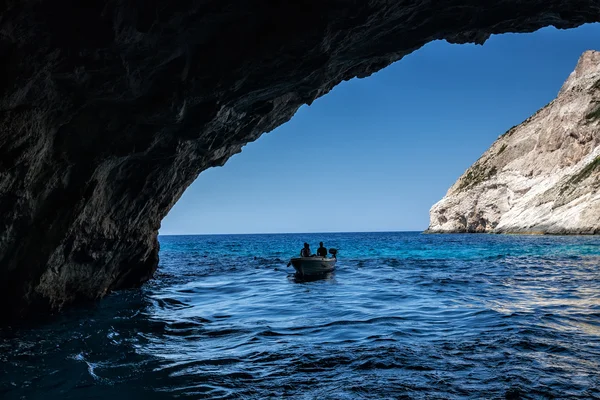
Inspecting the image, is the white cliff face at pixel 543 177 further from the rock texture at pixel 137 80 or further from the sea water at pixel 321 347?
the rock texture at pixel 137 80

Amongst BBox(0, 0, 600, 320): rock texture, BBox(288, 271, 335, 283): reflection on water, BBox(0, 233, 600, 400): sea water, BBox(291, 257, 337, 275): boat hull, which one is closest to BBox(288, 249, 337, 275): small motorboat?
BBox(291, 257, 337, 275): boat hull

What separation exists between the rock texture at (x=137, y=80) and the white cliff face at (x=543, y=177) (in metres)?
57.1

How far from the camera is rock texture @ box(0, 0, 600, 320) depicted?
6.58 meters

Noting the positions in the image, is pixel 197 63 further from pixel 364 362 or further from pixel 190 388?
pixel 364 362

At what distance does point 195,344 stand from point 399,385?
4.76m

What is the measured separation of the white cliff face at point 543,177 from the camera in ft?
202

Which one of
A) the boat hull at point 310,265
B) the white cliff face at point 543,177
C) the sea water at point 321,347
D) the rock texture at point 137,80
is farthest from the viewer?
the white cliff face at point 543,177

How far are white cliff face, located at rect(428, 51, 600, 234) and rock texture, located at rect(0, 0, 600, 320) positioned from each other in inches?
2249

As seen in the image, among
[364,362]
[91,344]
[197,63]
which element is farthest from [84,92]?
[364,362]

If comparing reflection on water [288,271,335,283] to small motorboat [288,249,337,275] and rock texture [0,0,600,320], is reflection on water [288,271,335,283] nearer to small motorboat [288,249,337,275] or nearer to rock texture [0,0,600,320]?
small motorboat [288,249,337,275]

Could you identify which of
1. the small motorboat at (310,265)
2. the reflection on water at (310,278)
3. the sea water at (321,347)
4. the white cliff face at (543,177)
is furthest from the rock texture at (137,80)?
the white cliff face at (543,177)

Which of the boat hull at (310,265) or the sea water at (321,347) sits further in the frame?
the boat hull at (310,265)

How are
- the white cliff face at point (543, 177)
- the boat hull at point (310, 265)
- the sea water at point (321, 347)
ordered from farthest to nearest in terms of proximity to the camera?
the white cliff face at point (543, 177) < the boat hull at point (310, 265) < the sea water at point (321, 347)

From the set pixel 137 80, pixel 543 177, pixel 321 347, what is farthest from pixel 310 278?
pixel 543 177
